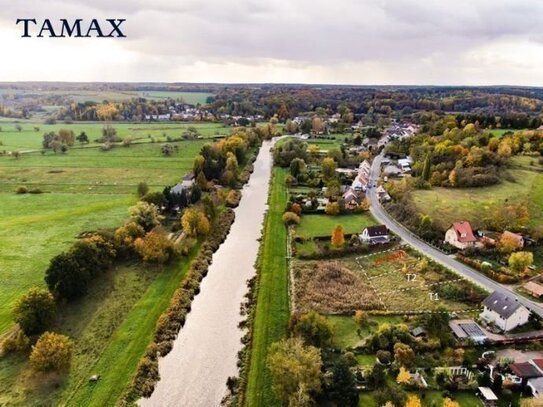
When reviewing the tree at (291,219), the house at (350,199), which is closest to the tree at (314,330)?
the tree at (291,219)

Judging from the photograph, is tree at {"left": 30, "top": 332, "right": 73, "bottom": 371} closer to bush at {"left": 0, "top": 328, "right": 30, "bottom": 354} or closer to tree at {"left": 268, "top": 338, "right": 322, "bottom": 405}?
bush at {"left": 0, "top": 328, "right": 30, "bottom": 354}

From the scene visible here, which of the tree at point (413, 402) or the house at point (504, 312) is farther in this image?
the house at point (504, 312)

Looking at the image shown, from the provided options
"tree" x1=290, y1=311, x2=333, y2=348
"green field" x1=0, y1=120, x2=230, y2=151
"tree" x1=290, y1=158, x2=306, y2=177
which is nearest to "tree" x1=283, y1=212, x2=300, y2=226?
"tree" x1=290, y1=158, x2=306, y2=177

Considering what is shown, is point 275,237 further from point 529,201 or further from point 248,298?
point 529,201

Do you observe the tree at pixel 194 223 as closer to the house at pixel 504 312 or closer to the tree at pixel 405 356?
the tree at pixel 405 356

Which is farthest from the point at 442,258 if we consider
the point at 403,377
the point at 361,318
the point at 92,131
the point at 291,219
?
the point at 92,131

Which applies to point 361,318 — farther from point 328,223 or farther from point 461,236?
point 328,223
